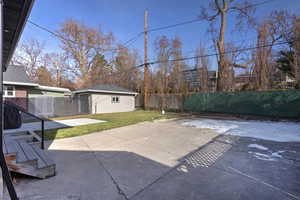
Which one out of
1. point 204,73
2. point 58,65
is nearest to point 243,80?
point 204,73

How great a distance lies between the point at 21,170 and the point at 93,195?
1.23m

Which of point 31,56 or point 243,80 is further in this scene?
point 31,56

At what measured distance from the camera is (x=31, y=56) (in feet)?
68.4

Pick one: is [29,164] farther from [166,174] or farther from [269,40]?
[269,40]

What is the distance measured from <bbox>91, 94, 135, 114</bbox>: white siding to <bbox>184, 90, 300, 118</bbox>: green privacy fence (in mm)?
7200

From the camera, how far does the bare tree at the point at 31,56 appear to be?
19844 mm

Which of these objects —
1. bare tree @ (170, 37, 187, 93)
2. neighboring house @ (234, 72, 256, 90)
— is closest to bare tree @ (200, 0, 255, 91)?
neighboring house @ (234, 72, 256, 90)

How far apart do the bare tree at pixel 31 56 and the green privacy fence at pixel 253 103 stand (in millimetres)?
22666

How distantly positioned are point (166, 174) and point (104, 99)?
42.2 ft

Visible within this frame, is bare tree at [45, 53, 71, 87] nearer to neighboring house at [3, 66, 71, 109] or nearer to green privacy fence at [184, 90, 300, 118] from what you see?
neighboring house at [3, 66, 71, 109]

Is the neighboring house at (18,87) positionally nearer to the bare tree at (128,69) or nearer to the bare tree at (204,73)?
the bare tree at (128,69)

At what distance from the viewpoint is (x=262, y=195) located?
6.49ft

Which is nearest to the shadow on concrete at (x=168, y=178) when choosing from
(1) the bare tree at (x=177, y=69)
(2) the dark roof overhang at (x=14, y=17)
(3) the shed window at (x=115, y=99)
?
(2) the dark roof overhang at (x=14, y=17)

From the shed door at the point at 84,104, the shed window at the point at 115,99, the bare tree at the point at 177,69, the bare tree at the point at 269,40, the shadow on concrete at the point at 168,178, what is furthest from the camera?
the bare tree at the point at 177,69
